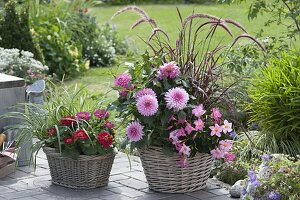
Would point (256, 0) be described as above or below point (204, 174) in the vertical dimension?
above

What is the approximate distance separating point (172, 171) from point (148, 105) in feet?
1.77

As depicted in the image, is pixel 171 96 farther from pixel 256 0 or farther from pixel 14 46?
pixel 14 46

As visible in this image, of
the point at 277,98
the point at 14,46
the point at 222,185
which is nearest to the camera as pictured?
the point at 222,185

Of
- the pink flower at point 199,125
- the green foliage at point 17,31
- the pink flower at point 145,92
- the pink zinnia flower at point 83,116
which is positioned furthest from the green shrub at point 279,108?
the green foliage at point 17,31

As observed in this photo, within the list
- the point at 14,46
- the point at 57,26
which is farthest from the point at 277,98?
the point at 57,26

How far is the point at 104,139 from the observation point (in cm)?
548

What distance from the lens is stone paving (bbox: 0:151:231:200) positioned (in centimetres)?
543

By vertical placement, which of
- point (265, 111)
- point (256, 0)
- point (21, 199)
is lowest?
point (21, 199)

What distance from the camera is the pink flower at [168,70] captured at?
536 centimetres

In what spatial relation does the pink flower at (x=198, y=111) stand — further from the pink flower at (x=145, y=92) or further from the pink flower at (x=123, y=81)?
the pink flower at (x=123, y=81)

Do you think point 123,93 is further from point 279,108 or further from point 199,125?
point 279,108

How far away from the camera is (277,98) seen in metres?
6.21

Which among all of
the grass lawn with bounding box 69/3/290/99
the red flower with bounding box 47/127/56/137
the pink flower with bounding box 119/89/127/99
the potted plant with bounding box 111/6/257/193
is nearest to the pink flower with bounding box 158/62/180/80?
the potted plant with bounding box 111/6/257/193

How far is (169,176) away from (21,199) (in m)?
1.06
